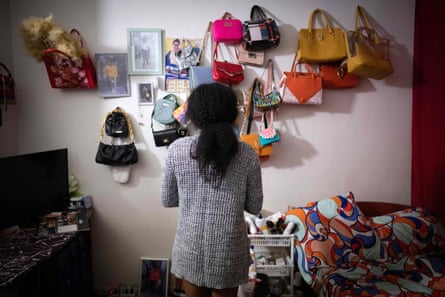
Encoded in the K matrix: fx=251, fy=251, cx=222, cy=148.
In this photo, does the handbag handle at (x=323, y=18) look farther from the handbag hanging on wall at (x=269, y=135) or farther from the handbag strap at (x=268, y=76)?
the handbag hanging on wall at (x=269, y=135)

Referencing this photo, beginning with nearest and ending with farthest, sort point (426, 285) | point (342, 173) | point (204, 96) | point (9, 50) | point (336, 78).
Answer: point (204, 96)
point (426, 285)
point (9, 50)
point (336, 78)
point (342, 173)

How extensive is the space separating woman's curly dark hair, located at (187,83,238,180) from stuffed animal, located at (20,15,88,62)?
1.16 metres

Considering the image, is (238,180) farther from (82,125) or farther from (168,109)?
(82,125)

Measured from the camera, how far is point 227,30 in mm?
1781

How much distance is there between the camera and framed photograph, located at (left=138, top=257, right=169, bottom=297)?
6.30ft

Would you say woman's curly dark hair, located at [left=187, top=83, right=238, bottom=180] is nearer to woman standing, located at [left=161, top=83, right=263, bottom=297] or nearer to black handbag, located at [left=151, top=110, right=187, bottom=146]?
woman standing, located at [left=161, top=83, right=263, bottom=297]

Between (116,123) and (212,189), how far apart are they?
121 centimetres

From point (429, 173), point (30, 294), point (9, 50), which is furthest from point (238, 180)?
point (9, 50)

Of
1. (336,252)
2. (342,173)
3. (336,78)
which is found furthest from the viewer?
(342,173)

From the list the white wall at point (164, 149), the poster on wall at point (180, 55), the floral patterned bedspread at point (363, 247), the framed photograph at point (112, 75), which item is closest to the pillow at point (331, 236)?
the floral patterned bedspread at point (363, 247)

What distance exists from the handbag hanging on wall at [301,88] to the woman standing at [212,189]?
97 cm

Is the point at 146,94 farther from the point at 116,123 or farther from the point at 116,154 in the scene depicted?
the point at 116,154

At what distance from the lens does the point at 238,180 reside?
99 centimetres

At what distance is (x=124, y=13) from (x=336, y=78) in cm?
167
